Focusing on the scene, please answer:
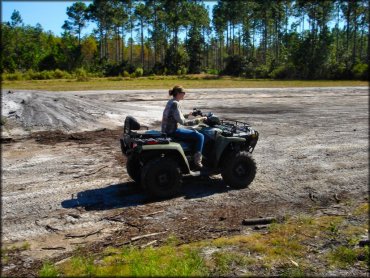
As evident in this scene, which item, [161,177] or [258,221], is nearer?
[258,221]

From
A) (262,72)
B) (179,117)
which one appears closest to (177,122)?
(179,117)

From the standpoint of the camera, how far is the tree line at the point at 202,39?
51656 millimetres

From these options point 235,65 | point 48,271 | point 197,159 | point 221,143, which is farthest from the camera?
point 235,65

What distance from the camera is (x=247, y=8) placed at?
73.8m

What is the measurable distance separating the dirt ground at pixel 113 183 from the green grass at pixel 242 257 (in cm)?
37

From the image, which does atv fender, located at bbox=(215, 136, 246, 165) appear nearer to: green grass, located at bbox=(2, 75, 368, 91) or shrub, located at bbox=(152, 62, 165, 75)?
green grass, located at bbox=(2, 75, 368, 91)

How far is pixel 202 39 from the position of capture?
70750 millimetres

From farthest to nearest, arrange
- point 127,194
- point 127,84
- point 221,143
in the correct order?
point 127,84
point 221,143
point 127,194

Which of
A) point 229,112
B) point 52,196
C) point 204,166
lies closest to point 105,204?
point 52,196

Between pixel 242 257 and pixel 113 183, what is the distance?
4.07 m

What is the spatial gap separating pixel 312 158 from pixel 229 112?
10.2 m

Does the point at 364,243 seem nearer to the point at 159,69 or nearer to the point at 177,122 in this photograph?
the point at 177,122

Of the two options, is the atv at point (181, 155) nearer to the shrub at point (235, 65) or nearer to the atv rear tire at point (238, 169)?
the atv rear tire at point (238, 169)

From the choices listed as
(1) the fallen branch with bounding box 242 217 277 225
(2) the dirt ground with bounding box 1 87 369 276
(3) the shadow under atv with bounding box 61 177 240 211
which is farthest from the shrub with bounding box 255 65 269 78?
(1) the fallen branch with bounding box 242 217 277 225
